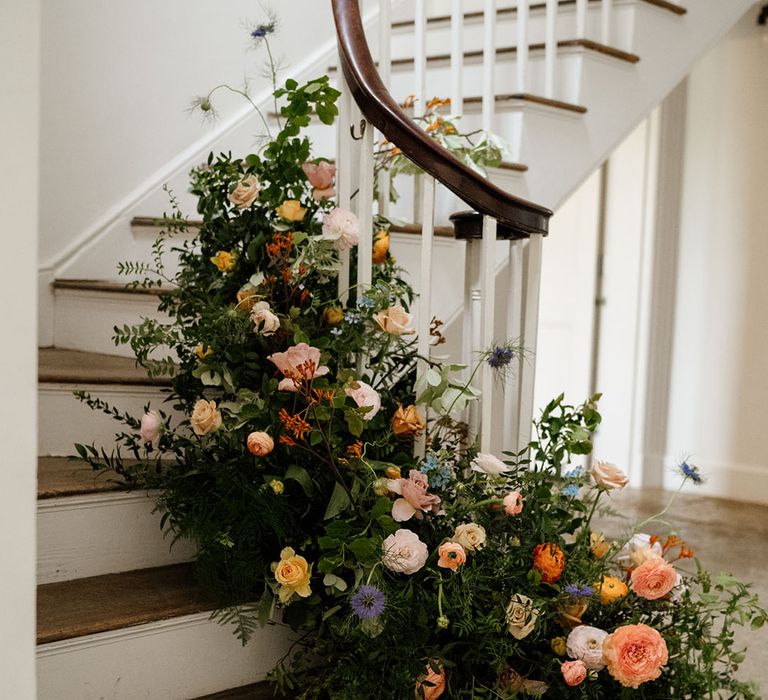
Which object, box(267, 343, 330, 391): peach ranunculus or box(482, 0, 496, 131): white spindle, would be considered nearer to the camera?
box(267, 343, 330, 391): peach ranunculus

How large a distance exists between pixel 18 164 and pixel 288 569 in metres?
0.80

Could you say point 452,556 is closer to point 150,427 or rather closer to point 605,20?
point 150,427

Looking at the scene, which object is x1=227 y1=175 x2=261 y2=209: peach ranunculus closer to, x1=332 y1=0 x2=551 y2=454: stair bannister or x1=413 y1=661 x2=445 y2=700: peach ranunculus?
x1=332 y1=0 x2=551 y2=454: stair bannister

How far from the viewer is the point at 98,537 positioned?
185 centimetres

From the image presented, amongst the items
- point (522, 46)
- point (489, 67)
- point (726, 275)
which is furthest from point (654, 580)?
point (726, 275)

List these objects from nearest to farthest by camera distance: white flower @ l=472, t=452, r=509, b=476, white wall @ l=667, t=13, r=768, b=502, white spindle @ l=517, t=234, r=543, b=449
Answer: white flower @ l=472, t=452, r=509, b=476, white spindle @ l=517, t=234, r=543, b=449, white wall @ l=667, t=13, r=768, b=502

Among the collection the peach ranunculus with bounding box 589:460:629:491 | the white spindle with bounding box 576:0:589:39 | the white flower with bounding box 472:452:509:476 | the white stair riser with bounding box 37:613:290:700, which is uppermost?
the white spindle with bounding box 576:0:589:39

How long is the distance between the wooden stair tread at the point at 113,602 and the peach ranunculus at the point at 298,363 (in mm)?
459

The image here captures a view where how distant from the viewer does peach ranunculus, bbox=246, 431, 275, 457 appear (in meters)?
1.61

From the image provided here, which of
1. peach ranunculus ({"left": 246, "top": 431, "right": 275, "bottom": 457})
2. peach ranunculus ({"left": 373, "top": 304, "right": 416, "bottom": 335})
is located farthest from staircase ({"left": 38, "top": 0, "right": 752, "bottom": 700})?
peach ranunculus ({"left": 246, "top": 431, "right": 275, "bottom": 457})

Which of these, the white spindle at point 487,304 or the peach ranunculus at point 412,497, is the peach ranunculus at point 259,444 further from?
the white spindle at point 487,304

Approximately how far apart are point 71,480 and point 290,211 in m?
0.70

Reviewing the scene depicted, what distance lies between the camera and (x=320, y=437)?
5.40 feet

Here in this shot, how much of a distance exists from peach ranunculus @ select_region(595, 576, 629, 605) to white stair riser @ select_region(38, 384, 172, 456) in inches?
41.3
